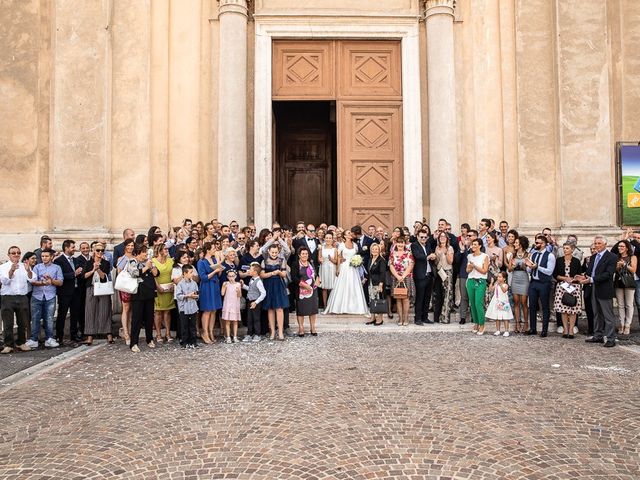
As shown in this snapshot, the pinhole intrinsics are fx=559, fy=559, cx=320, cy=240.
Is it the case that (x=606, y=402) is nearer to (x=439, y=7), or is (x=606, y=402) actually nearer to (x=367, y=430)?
(x=367, y=430)

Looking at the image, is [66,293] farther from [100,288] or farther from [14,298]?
[14,298]

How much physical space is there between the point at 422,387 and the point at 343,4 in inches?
398

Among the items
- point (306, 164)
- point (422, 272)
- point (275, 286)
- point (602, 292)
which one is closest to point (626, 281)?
point (602, 292)

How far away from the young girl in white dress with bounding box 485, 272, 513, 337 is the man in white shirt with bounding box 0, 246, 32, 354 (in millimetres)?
7334

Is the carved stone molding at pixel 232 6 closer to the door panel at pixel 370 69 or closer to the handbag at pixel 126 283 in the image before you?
the door panel at pixel 370 69

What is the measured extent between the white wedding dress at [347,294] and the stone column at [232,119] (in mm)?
3122

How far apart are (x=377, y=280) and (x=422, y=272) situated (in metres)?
0.83

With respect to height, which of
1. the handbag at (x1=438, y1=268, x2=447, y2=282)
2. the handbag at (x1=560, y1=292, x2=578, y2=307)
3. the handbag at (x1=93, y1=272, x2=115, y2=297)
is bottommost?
the handbag at (x1=560, y1=292, x2=578, y2=307)

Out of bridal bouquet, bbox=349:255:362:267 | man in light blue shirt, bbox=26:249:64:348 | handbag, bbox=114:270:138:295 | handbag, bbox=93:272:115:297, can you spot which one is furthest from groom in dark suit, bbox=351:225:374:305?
man in light blue shirt, bbox=26:249:64:348

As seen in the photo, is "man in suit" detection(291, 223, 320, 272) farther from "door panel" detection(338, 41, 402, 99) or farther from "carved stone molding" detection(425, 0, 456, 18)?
"carved stone molding" detection(425, 0, 456, 18)

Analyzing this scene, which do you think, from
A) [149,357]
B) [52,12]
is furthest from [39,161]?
[149,357]

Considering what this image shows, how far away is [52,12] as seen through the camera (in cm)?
1252

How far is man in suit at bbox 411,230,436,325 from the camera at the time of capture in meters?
9.91

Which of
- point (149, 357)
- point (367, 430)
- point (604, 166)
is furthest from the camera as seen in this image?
point (604, 166)
